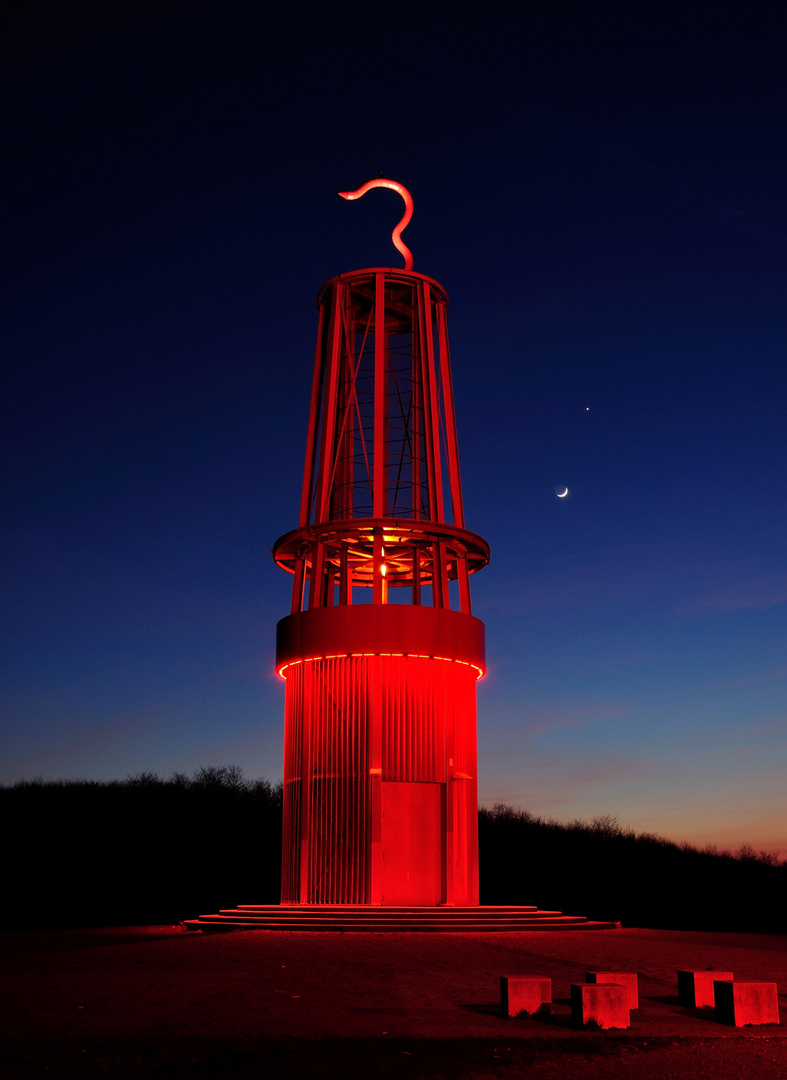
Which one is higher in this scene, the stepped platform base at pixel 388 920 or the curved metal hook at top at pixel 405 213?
the curved metal hook at top at pixel 405 213

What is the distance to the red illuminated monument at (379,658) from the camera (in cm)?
2417

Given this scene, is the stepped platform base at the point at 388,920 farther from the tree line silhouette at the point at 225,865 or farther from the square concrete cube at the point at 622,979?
the tree line silhouette at the point at 225,865

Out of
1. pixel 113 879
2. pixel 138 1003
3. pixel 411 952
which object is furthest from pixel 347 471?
pixel 113 879

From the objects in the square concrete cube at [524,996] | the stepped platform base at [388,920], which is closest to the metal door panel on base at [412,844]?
the stepped platform base at [388,920]

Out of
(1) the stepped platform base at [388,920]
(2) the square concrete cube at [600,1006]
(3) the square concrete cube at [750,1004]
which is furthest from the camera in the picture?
(1) the stepped platform base at [388,920]

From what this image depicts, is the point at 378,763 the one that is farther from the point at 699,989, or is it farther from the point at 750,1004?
A: the point at 750,1004

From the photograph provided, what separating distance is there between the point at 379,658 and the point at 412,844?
4.20 meters

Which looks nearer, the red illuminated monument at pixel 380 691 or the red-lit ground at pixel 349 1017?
the red-lit ground at pixel 349 1017

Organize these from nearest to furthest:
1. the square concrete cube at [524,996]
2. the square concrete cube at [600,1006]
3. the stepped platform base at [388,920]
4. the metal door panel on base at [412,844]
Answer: the square concrete cube at [600,1006]
the square concrete cube at [524,996]
the stepped platform base at [388,920]
the metal door panel on base at [412,844]

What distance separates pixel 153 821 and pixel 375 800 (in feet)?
96.6

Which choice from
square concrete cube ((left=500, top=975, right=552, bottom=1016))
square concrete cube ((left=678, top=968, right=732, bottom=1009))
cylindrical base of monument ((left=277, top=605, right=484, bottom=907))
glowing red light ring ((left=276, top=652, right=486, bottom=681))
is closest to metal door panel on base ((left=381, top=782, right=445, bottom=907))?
cylindrical base of monument ((left=277, top=605, right=484, bottom=907))

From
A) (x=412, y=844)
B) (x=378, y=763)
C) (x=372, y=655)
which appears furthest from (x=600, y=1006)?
(x=372, y=655)

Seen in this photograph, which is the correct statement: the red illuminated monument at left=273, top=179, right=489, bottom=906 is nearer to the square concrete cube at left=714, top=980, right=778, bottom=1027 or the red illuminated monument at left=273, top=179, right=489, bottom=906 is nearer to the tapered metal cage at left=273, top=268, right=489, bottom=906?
the tapered metal cage at left=273, top=268, right=489, bottom=906

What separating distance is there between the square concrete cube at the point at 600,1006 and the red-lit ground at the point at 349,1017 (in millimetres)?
198
